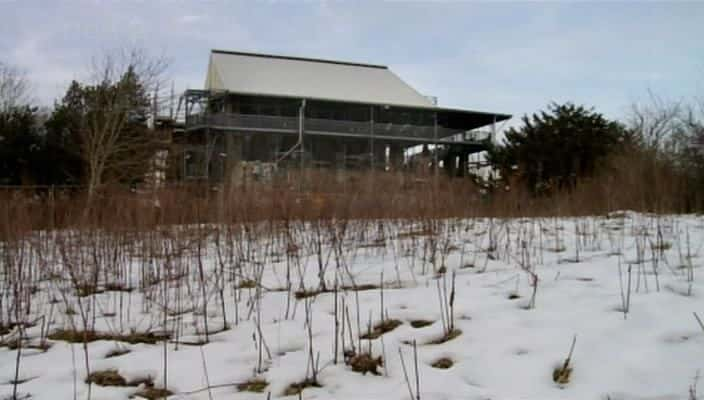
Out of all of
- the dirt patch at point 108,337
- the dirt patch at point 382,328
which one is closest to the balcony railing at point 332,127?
the dirt patch at point 108,337

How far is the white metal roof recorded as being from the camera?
74.1 feet

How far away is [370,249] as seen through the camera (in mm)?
4641

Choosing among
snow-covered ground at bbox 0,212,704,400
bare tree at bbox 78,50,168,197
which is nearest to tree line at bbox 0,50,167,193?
bare tree at bbox 78,50,168,197

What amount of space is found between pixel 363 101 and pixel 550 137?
1030cm

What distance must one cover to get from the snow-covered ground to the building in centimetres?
1555

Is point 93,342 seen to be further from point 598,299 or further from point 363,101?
point 363,101

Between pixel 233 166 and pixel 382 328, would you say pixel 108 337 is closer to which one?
pixel 382 328

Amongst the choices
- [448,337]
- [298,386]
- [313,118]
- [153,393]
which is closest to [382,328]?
[448,337]

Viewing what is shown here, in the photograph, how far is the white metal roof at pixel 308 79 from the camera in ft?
74.1

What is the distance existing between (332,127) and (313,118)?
4.48 ft

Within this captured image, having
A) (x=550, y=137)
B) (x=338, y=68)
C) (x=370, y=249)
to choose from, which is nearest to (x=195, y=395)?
(x=370, y=249)

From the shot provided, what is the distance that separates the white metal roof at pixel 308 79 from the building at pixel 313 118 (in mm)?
54

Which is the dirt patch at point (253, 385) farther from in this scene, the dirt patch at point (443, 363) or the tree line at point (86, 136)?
the tree line at point (86, 136)

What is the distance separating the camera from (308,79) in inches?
976
